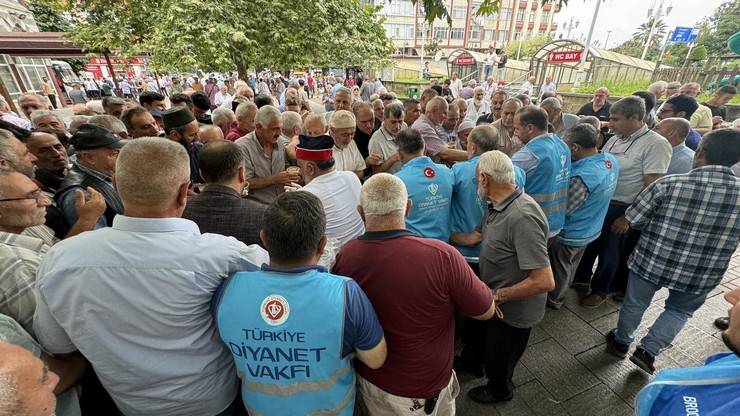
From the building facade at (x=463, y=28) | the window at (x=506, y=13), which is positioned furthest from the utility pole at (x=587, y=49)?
the window at (x=506, y=13)

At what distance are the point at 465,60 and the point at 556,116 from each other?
23.5 metres

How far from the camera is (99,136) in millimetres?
2529

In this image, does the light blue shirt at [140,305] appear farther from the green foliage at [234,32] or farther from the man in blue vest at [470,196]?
the green foliage at [234,32]

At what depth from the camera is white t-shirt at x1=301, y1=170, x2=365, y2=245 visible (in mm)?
2404

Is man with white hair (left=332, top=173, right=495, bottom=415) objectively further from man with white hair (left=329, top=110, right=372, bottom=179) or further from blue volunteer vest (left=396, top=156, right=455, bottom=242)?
man with white hair (left=329, top=110, right=372, bottom=179)

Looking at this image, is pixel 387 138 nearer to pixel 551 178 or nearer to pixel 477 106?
pixel 551 178

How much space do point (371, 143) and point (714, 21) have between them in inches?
2264

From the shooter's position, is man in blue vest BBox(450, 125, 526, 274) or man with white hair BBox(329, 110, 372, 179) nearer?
man in blue vest BBox(450, 125, 526, 274)

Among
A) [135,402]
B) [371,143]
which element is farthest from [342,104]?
[135,402]

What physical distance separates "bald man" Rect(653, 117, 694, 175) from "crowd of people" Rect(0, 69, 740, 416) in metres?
0.53

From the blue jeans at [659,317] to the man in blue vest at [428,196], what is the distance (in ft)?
6.18

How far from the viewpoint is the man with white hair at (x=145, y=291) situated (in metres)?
1.22

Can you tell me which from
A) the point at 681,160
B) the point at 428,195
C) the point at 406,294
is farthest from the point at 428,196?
the point at 681,160

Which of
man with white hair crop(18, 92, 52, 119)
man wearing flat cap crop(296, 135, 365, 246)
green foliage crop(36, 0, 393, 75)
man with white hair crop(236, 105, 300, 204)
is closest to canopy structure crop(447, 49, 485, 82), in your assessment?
green foliage crop(36, 0, 393, 75)
